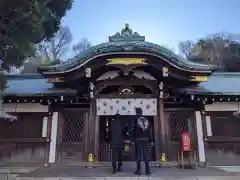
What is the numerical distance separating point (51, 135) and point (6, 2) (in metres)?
5.30

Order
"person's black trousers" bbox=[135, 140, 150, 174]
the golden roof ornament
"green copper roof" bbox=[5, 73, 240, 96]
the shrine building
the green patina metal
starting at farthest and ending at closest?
the golden roof ornament
"green copper roof" bbox=[5, 73, 240, 96]
the shrine building
the green patina metal
"person's black trousers" bbox=[135, 140, 150, 174]

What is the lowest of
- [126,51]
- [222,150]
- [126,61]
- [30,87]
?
[222,150]

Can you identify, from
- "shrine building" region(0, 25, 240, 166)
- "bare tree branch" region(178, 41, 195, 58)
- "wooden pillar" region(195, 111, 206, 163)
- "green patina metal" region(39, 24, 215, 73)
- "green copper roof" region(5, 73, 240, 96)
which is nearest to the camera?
"green patina metal" region(39, 24, 215, 73)

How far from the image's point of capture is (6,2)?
20.7 ft

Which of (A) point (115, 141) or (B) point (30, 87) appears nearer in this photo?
(A) point (115, 141)

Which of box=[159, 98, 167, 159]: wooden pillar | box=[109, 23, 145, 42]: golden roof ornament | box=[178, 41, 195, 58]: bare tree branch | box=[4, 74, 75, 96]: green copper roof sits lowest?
box=[159, 98, 167, 159]: wooden pillar

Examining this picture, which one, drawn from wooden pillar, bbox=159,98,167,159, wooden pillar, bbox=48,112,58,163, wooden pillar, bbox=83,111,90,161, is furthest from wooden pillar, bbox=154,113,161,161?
wooden pillar, bbox=48,112,58,163

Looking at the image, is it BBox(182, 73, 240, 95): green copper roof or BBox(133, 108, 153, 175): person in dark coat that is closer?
BBox(133, 108, 153, 175): person in dark coat

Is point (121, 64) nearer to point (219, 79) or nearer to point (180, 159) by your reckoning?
point (180, 159)

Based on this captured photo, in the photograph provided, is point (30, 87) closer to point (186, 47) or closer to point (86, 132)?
point (86, 132)

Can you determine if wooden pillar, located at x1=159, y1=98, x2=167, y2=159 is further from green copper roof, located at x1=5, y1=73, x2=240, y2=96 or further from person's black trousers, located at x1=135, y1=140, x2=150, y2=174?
person's black trousers, located at x1=135, y1=140, x2=150, y2=174

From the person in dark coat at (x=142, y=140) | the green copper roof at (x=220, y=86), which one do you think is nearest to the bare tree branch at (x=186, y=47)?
the green copper roof at (x=220, y=86)

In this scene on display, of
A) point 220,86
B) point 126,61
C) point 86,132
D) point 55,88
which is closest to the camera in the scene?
point 126,61

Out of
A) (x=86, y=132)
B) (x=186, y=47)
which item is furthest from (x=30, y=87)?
(x=186, y=47)
